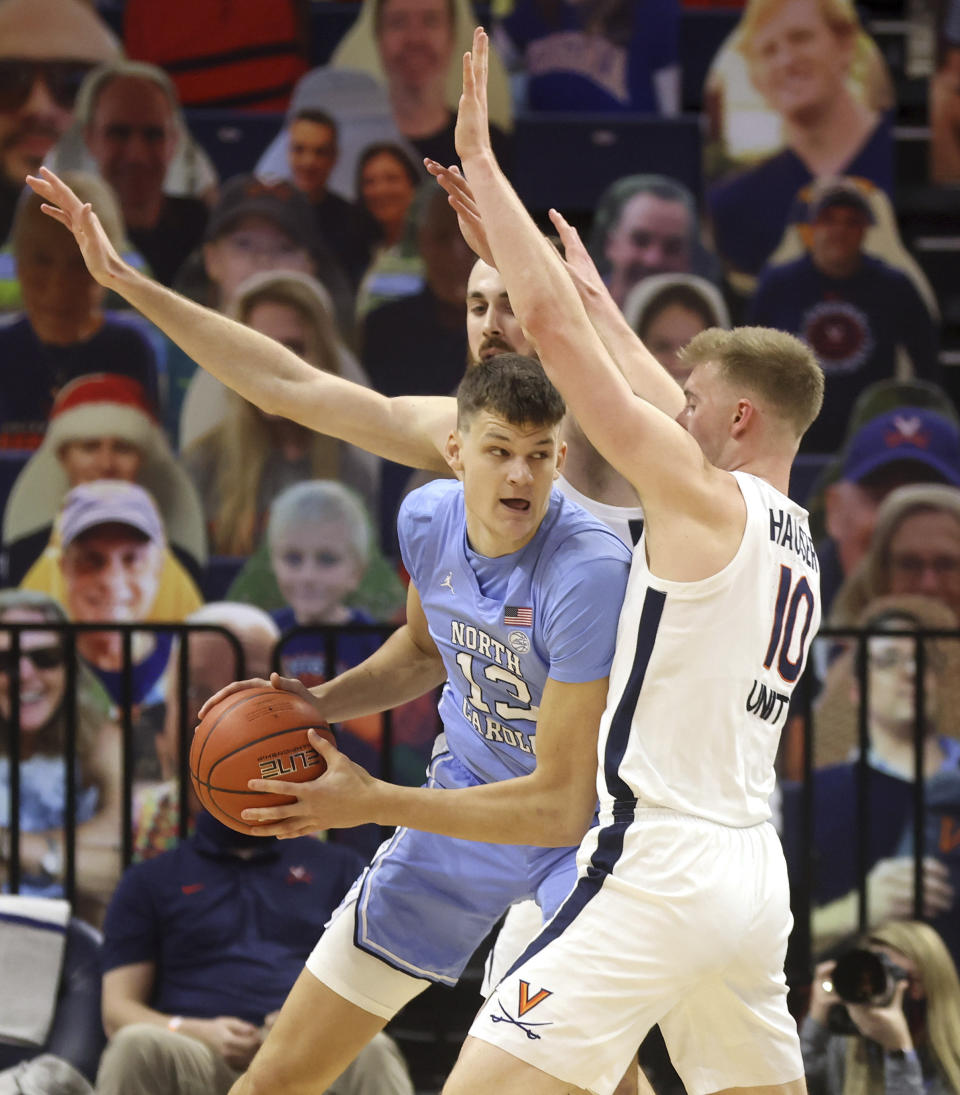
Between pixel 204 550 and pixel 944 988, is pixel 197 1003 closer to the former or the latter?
pixel 944 988

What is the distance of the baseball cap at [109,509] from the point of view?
22.3ft

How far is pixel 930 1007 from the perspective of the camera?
4438 mm

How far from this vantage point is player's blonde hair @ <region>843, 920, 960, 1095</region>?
433cm

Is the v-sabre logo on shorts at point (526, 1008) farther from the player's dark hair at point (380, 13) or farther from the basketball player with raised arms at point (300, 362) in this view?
the player's dark hair at point (380, 13)

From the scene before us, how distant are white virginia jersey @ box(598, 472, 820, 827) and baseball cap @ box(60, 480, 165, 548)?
4666mm

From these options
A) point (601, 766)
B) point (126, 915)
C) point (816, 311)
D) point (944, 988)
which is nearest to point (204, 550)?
point (126, 915)

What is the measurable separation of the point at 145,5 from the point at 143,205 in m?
1.15

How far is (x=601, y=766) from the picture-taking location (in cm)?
265

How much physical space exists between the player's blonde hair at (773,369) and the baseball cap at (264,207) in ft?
15.9

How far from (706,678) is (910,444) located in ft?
15.8

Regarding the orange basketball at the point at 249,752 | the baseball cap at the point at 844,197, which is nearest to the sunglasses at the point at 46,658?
the orange basketball at the point at 249,752

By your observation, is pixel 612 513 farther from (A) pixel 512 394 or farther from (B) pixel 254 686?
(B) pixel 254 686

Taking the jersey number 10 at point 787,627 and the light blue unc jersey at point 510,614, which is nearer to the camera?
the jersey number 10 at point 787,627

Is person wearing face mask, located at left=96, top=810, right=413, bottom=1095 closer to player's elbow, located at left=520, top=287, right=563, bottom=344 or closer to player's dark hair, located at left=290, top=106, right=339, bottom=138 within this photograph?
player's elbow, located at left=520, top=287, right=563, bottom=344
